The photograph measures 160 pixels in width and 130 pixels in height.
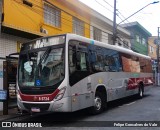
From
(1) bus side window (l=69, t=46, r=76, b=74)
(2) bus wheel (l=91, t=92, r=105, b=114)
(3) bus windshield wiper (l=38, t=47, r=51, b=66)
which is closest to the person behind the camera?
(1) bus side window (l=69, t=46, r=76, b=74)

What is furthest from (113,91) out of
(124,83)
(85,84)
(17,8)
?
(17,8)

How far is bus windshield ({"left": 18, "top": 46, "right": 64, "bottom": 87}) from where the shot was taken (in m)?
9.43

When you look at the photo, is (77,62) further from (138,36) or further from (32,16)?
(138,36)

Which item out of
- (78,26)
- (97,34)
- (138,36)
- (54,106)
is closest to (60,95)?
(54,106)

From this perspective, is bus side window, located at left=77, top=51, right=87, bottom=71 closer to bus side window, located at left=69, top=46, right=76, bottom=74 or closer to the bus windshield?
bus side window, located at left=69, top=46, right=76, bottom=74

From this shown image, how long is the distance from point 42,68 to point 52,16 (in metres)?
9.08

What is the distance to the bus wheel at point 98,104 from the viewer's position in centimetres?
1110

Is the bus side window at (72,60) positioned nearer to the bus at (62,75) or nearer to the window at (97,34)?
the bus at (62,75)

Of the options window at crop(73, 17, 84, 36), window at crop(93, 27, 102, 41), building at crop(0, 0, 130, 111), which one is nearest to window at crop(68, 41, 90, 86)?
building at crop(0, 0, 130, 111)

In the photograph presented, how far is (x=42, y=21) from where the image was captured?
16672 mm

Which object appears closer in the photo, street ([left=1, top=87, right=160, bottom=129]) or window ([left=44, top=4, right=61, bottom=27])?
street ([left=1, top=87, right=160, bottom=129])

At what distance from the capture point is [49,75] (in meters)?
9.45

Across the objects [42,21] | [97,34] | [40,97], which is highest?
[97,34]

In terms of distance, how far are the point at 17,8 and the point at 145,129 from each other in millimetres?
9219
